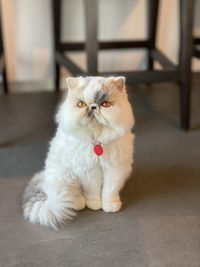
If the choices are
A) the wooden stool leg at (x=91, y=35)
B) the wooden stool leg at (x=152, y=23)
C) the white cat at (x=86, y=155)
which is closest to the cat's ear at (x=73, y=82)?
the white cat at (x=86, y=155)

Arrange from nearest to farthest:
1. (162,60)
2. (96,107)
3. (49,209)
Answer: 1. (96,107)
2. (49,209)
3. (162,60)

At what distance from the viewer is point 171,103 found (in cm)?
201

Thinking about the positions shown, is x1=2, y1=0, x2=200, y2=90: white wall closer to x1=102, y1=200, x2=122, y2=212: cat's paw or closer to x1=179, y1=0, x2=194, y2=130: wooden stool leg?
x1=179, y1=0, x2=194, y2=130: wooden stool leg

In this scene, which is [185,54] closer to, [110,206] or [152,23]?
[152,23]

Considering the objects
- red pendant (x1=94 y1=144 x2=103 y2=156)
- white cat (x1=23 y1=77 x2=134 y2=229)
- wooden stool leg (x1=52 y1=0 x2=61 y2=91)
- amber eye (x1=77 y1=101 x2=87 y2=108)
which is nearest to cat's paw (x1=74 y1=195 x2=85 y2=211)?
white cat (x1=23 y1=77 x2=134 y2=229)

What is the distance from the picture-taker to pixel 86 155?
108 cm

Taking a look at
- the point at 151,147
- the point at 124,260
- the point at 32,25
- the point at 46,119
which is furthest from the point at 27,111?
the point at 124,260

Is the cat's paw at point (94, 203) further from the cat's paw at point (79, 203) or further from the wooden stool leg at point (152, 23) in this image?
the wooden stool leg at point (152, 23)

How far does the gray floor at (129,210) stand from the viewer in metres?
1.00

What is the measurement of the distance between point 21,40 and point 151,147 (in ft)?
3.25

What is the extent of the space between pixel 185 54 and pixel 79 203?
81cm

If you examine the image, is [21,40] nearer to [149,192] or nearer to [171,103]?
[171,103]

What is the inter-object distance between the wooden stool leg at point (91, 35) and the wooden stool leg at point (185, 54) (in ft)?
1.18

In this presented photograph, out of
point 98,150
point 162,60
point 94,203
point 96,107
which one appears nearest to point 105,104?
point 96,107
